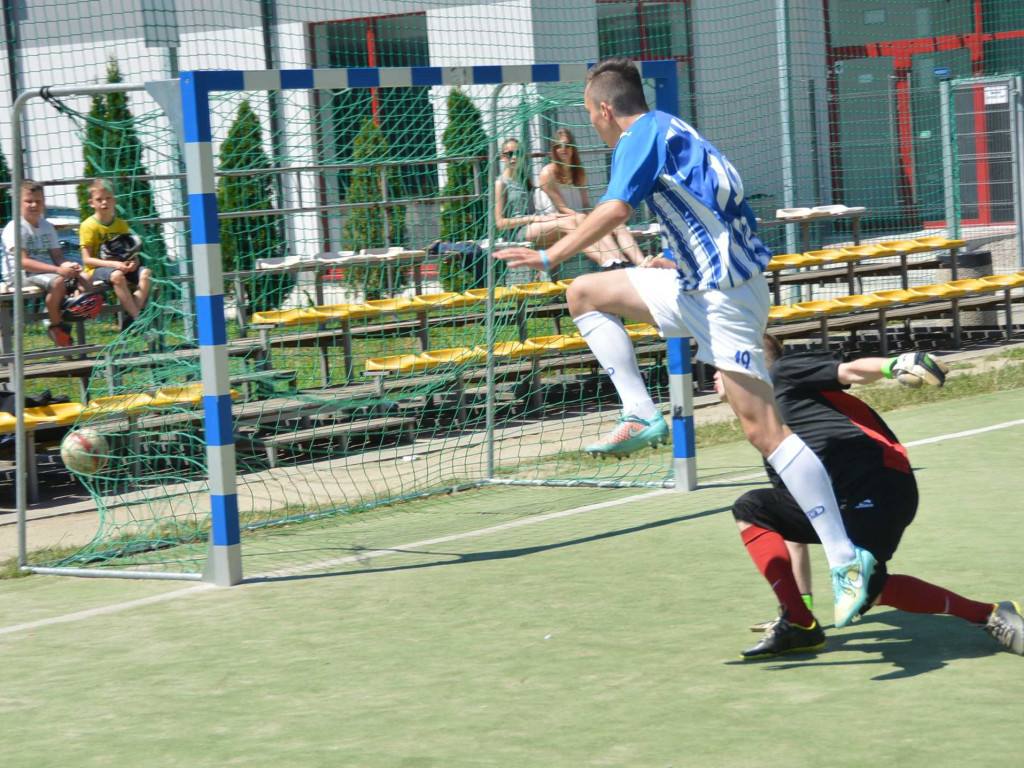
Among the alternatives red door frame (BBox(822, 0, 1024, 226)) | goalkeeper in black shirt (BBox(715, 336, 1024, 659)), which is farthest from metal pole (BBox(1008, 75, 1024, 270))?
goalkeeper in black shirt (BBox(715, 336, 1024, 659))

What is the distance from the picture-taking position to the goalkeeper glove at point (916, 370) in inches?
168

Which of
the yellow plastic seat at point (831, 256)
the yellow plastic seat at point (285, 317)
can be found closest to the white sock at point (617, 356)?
the yellow plastic seat at point (285, 317)

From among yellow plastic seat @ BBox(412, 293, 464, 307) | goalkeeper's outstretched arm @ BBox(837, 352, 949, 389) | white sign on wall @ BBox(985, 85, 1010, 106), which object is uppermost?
white sign on wall @ BBox(985, 85, 1010, 106)

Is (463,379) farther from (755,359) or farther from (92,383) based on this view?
(755,359)

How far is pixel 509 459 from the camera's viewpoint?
31.8ft

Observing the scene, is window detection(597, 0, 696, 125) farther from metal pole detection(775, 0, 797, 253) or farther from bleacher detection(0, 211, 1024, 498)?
bleacher detection(0, 211, 1024, 498)

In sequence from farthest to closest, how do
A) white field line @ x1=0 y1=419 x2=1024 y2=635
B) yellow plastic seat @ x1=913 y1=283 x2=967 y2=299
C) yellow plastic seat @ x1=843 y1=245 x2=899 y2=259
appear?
yellow plastic seat @ x1=843 y1=245 x2=899 y2=259
yellow plastic seat @ x1=913 y1=283 x2=967 y2=299
white field line @ x1=0 y1=419 x2=1024 y2=635

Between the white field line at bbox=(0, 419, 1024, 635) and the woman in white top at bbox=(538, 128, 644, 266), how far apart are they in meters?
2.11

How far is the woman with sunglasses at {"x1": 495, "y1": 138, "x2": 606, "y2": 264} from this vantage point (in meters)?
9.12

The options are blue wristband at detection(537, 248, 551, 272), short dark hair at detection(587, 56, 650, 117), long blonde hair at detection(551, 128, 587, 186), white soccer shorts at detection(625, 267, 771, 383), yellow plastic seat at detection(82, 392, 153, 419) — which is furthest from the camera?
long blonde hair at detection(551, 128, 587, 186)

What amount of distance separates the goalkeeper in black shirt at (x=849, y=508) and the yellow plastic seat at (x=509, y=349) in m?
5.09

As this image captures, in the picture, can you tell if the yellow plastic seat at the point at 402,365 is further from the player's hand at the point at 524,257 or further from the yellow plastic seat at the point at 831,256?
the yellow plastic seat at the point at 831,256

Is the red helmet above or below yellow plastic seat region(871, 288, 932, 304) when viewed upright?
above

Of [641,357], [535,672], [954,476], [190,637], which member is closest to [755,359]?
[535,672]
